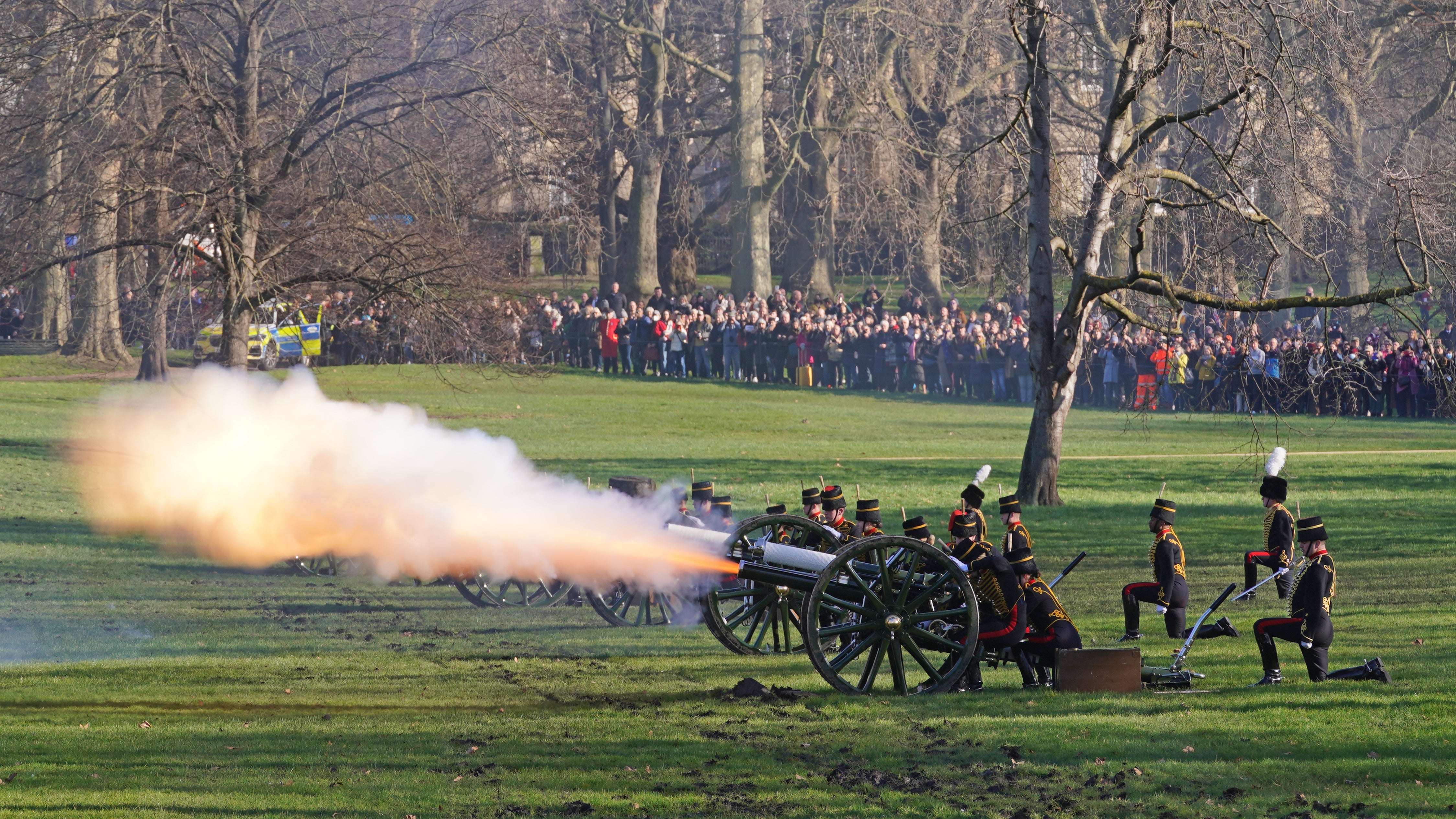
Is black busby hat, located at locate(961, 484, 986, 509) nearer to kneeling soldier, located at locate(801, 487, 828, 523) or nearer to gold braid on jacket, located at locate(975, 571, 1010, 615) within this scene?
kneeling soldier, located at locate(801, 487, 828, 523)

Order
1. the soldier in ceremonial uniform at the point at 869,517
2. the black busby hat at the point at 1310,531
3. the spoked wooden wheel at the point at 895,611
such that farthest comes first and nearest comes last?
the soldier in ceremonial uniform at the point at 869,517
the black busby hat at the point at 1310,531
the spoked wooden wheel at the point at 895,611

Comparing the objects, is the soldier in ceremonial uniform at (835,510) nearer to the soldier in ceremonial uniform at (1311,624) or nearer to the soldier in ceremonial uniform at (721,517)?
the soldier in ceremonial uniform at (721,517)

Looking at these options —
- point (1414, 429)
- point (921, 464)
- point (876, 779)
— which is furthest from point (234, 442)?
point (1414, 429)

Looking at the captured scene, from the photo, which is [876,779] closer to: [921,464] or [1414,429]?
[921,464]

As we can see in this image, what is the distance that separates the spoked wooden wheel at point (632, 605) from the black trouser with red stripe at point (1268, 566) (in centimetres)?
502

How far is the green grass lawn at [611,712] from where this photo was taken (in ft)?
29.5

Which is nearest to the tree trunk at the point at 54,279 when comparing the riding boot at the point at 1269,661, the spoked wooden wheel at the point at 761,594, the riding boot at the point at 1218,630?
the spoked wooden wheel at the point at 761,594

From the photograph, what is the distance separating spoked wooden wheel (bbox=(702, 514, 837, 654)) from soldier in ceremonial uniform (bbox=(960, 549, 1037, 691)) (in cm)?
143

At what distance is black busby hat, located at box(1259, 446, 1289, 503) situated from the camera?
13.1 meters

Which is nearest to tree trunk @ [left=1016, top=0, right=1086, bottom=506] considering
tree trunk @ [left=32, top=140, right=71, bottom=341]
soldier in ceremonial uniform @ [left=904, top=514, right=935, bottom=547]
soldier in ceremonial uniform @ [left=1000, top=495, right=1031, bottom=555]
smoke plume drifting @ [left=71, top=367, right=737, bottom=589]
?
soldier in ceremonial uniform @ [left=1000, top=495, right=1031, bottom=555]

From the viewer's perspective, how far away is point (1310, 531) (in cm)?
1134

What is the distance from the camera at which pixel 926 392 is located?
140 ft

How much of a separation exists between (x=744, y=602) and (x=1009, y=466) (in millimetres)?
16495

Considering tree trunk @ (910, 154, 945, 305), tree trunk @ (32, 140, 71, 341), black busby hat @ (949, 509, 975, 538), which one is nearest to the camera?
black busby hat @ (949, 509, 975, 538)
